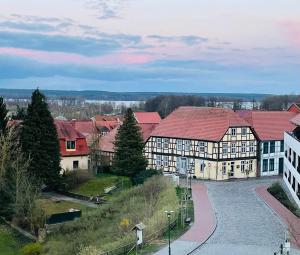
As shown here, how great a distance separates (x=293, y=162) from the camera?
41625 millimetres

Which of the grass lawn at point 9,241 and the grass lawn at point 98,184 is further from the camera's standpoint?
the grass lawn at point 98,184

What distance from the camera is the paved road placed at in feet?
85.7

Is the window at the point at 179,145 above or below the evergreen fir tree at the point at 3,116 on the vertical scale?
below

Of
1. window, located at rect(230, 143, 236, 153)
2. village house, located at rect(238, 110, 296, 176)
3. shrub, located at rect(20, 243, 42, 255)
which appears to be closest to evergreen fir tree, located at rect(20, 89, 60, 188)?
shrub, located at rect(20, 243, 42, 255)

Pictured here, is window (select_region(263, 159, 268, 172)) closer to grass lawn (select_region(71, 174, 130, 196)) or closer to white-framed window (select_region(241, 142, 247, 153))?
white-framed window (select_region(241, 142, 247, 153))

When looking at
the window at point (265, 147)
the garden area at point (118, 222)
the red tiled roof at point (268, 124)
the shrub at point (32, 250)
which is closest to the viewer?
the garden area at point (118, 222)

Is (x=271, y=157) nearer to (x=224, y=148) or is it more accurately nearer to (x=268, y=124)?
(x=268, y=124)

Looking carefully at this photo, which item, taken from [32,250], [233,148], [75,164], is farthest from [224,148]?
[32,250]

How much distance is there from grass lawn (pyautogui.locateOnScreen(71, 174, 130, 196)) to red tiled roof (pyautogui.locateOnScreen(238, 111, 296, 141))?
624 inches

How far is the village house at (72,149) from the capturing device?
171ft

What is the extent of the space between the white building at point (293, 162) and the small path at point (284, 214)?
1.79m

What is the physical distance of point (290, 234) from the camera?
28.1 meters

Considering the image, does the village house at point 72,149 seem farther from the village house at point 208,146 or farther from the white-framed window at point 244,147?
the white-framed window at point 244,147

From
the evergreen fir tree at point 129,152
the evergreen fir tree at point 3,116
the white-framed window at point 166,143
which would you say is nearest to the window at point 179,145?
the white-framed window at point 166,143
